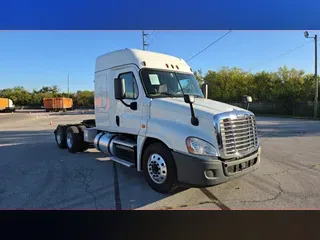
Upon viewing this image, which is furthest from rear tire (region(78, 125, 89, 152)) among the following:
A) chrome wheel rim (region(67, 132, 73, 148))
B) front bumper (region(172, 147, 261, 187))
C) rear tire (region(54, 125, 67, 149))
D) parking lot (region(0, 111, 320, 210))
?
front bumper (region(172, 147, 261, 187))

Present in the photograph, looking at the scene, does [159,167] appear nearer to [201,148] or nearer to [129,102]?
[201,148]

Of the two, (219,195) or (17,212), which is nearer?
(17,212)

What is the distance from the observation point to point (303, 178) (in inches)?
227

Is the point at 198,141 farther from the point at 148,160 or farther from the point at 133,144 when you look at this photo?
the point at 133,144

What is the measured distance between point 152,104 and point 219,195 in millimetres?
2171

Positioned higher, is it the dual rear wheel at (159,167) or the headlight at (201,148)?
the headlight at (201,148)

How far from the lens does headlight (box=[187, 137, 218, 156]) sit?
4172mm

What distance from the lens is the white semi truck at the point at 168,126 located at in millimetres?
4188

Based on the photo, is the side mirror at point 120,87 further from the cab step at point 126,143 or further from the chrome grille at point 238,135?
the chrome grille at point 238,135

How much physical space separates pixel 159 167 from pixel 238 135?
5.05 feet

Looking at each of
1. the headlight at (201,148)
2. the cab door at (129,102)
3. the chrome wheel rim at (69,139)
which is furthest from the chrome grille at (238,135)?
the chrome wheel rim at (69,139)

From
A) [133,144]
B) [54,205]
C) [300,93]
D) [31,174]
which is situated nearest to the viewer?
[54,205]

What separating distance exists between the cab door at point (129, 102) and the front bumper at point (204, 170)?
4.61 ft
